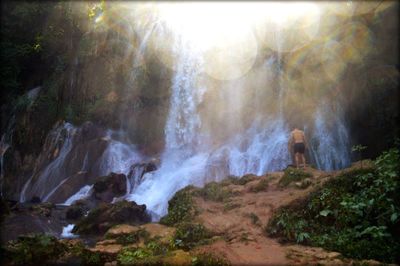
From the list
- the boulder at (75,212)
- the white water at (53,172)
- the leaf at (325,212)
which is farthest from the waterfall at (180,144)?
the leaf at (325,212)

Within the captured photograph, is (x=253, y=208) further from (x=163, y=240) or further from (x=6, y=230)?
(x=6, y=230)

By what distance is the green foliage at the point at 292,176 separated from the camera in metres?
11.6

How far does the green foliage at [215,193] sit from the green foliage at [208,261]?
425 cm

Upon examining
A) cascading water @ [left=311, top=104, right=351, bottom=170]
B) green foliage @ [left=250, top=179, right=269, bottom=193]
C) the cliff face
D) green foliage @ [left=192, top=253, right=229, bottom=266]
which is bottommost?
green foliage @ [left=192, top=253, right=229, bottom=266]

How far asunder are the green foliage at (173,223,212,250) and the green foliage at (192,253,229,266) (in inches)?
48.6

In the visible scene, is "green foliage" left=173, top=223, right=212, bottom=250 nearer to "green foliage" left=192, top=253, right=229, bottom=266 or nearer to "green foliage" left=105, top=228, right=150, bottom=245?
"green foliage" left=105, top=228, right=150, bottom=245

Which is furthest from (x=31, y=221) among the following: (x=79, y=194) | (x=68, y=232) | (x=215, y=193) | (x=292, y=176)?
(x=292, y=176)

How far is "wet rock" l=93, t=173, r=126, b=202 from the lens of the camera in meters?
19.5

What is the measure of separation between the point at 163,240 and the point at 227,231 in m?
1.55

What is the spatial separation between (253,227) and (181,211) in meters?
2.47

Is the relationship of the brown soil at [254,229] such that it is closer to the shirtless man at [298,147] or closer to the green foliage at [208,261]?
the green foliage at [208,261]

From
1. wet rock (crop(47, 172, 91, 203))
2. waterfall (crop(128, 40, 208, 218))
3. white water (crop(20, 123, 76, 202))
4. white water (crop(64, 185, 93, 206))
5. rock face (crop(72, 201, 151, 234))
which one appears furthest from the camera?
white water (crop(20, 123, 76, 202))

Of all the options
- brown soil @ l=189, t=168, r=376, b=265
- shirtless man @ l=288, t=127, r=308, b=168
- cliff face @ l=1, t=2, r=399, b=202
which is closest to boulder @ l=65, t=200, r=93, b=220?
brown soil @ l=189, t=168, r=376, b=265

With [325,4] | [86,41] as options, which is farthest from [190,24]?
[325,4]
